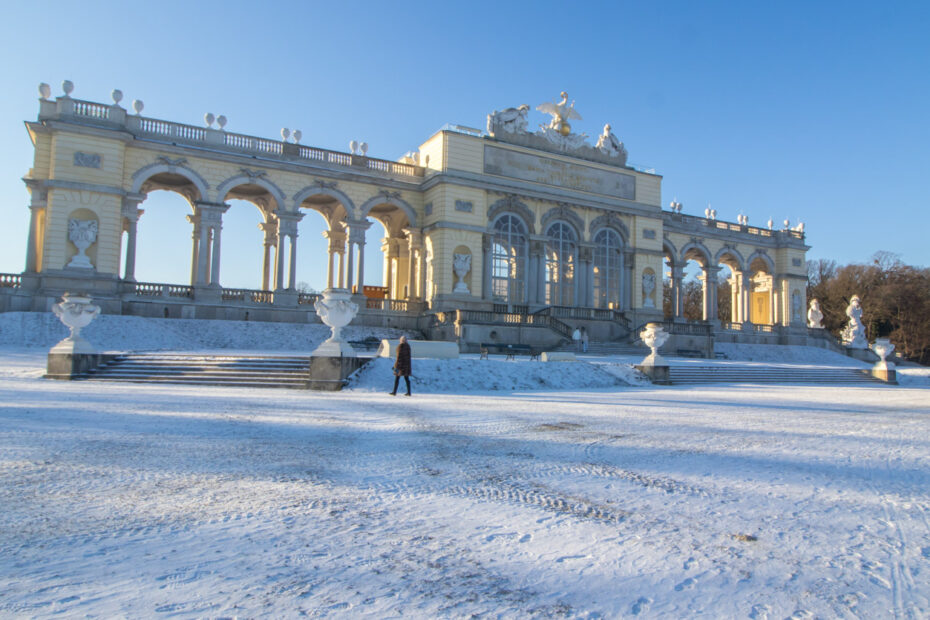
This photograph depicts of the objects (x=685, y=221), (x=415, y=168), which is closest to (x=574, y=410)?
(x=415, y=168)

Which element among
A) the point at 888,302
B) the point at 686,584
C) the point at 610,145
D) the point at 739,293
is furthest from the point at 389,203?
the point at 888,302

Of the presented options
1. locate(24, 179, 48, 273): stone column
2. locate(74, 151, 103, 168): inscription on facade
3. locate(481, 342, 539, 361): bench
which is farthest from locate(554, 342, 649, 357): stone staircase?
locate(24, 179, 48, 273): stone column

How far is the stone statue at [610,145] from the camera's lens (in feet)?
129

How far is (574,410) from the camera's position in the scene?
1239cm

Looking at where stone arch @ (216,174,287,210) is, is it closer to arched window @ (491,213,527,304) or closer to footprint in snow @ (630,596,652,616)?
arched window @ (491,213,527,304)

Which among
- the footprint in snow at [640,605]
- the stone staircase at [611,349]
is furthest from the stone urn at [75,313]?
the stone staircase at [611,349]

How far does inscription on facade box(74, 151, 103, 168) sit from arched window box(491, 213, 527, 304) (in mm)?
19599

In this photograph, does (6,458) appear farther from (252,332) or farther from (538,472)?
(252,332)

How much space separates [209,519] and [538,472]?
3.11m

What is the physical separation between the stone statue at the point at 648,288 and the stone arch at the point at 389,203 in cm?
1490

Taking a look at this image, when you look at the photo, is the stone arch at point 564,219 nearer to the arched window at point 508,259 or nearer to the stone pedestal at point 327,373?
the arched window at point 508,259

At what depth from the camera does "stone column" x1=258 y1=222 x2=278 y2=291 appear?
118 feet

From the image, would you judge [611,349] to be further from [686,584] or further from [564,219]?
[686,584]

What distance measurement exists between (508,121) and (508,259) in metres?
7.75
